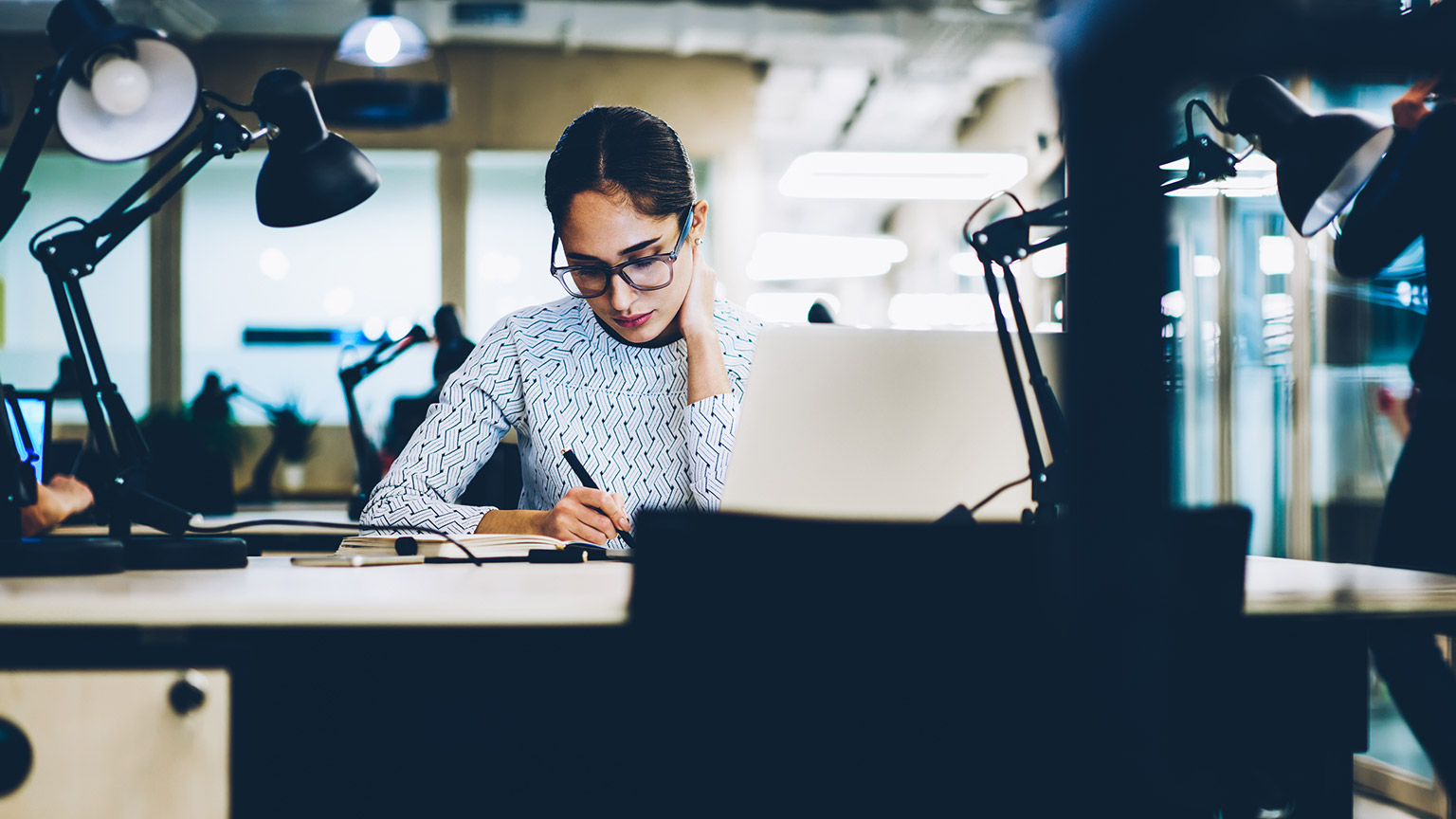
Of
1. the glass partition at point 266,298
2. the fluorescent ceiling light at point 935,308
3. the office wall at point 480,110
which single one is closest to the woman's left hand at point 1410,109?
the office wall at point 480,110

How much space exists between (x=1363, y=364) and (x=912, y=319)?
545cm

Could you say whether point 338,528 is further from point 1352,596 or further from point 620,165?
point 1352,596

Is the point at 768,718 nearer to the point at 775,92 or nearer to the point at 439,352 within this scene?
the point at 439,352

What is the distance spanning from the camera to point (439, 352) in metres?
2.06

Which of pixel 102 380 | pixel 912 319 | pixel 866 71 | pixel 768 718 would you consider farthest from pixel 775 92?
pixel 768 718

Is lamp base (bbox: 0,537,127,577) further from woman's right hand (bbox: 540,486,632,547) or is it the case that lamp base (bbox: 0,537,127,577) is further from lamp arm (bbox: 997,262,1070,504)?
lamp arm (bbox: 997,262,1070,504)

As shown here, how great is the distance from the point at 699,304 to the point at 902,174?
319 cm

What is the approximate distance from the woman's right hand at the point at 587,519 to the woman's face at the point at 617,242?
0.31 meters

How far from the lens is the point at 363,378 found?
2.60 metres

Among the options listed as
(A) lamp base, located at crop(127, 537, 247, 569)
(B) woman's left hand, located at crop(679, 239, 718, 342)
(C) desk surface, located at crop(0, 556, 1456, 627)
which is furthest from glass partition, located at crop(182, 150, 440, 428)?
(C) desk surface, located at crop(0, 556, 1456, 627)

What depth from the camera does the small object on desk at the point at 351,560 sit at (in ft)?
3.83

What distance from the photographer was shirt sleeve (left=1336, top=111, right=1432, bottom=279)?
1474mm

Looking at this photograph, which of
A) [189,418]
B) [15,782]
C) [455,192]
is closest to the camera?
[15,782]

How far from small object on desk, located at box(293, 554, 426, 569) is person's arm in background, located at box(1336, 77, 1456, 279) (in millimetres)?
1502
